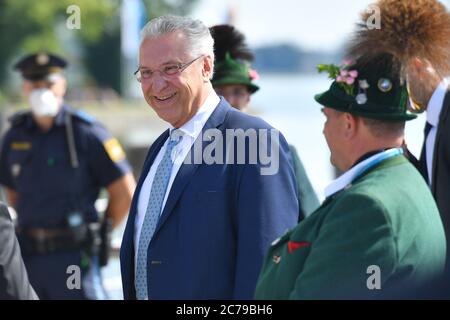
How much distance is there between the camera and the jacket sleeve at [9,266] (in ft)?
11.0

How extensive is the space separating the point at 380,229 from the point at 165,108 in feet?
4.12

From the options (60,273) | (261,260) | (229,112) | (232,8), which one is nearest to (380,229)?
(261,260)

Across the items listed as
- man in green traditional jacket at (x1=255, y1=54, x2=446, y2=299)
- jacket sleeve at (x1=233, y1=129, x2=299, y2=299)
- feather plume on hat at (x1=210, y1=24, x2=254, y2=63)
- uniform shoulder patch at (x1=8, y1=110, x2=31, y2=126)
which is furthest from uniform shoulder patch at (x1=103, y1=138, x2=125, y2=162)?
man in green traditional jacket at (x1=255, y1=54, x2=446, y2=299)

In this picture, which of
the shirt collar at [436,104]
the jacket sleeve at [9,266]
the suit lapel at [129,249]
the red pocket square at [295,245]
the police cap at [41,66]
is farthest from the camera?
the police cap at [41,66]

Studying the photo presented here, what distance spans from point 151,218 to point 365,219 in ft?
3.86

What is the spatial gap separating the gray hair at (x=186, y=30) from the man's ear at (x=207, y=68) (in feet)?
0.09

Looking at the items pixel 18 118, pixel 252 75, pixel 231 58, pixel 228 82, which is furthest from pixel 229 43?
pixel 18 118

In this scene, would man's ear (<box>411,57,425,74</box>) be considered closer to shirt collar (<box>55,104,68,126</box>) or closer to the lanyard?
the lanyard

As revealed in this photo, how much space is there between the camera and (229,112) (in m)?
3.81

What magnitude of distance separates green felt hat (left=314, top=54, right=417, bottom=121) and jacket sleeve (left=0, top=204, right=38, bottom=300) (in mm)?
1143

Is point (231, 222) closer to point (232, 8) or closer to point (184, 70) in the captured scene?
point (184, 70)

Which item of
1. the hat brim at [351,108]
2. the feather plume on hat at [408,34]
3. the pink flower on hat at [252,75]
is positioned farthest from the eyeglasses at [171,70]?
the pink flower on hat at [252,75]

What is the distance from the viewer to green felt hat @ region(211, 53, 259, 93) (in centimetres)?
523

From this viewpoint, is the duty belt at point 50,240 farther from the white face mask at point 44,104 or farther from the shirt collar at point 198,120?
the shirt collar at point 198,120
